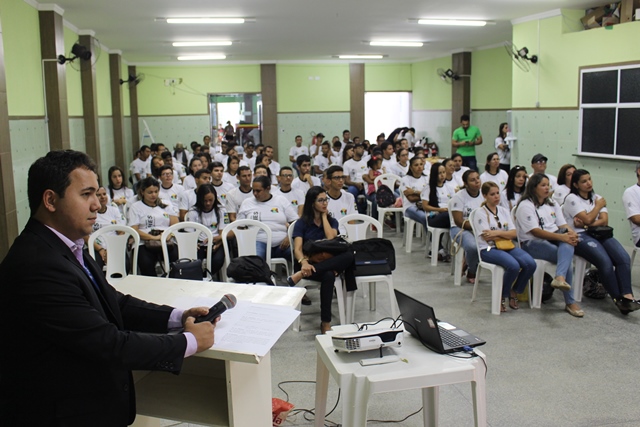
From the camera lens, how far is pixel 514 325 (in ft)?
16.2

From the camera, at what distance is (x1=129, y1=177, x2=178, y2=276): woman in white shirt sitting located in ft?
18.6

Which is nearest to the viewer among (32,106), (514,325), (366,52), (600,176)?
(514,325)

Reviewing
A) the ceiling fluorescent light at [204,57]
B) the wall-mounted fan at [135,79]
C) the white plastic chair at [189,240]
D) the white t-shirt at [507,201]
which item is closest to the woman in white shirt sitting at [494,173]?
the white t-shirt at [507,201]

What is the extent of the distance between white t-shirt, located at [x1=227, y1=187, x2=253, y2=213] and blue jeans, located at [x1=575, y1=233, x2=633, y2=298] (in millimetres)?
3419

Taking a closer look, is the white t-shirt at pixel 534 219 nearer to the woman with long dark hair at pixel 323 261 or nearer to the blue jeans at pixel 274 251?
the woman with long dark hair at pixel 323 261

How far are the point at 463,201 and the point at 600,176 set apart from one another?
9.81 feet

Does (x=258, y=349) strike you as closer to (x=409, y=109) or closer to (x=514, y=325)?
(x=514, y=325)

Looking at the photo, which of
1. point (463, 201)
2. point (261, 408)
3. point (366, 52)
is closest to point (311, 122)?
point (366, 52)

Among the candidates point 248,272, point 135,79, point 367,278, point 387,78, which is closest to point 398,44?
point 387,78

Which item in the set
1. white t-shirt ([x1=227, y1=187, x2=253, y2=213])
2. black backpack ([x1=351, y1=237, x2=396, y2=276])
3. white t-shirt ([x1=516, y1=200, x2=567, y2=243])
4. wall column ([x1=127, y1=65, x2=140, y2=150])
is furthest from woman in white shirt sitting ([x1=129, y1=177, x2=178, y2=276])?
wall column ([x1=127, y1=65, x2=140, y2=150])

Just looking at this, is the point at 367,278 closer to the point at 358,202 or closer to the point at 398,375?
the point at 398,375

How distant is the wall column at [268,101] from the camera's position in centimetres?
1656

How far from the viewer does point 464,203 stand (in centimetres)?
623

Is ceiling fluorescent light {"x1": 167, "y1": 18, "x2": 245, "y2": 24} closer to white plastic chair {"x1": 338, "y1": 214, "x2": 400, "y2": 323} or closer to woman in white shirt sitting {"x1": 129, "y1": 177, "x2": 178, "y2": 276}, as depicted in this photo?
woman in white shirt sitting {"x1": 129, "y1": 177, "x2": 178, "y2": 276}
